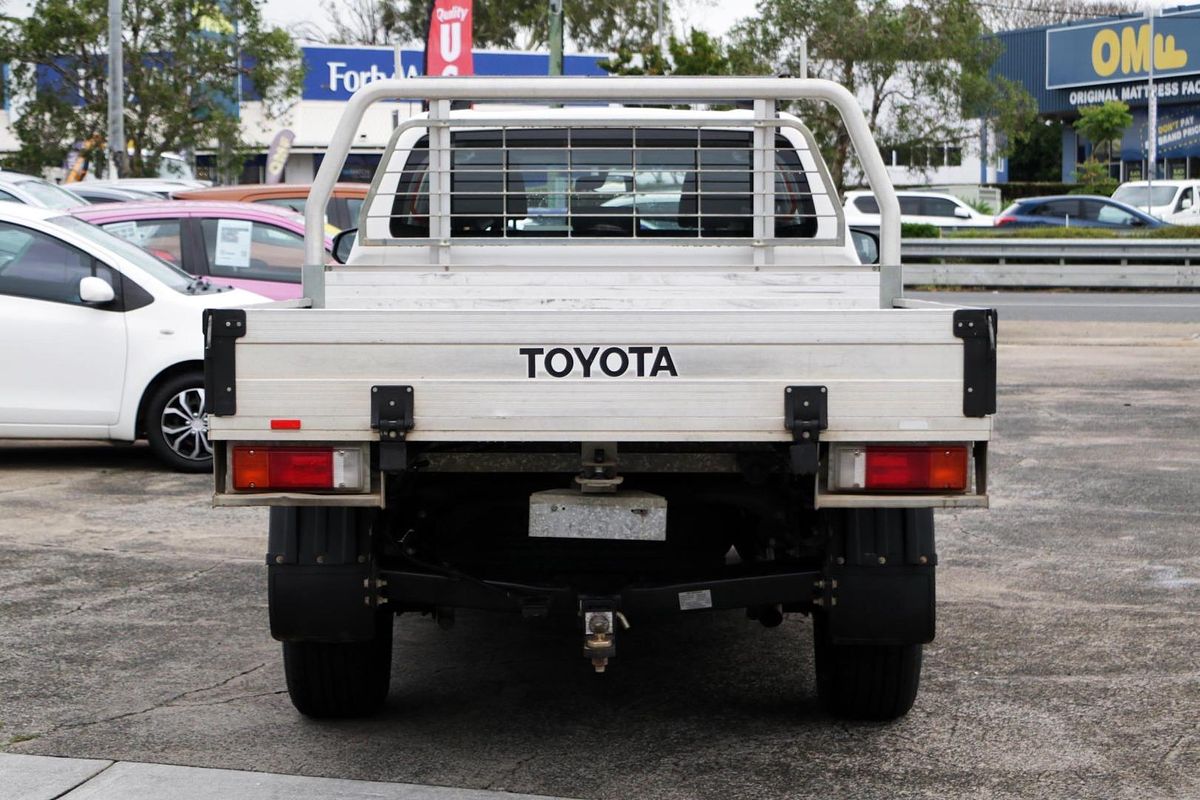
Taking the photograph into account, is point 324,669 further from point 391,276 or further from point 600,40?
point 600,40

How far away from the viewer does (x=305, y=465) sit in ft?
15.0

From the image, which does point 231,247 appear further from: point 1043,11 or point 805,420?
point 1043,11

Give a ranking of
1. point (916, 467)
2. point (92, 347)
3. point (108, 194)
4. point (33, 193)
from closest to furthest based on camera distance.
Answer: point (916, 467)
point (92, 347)
point (33, 193)
point (108, 194)

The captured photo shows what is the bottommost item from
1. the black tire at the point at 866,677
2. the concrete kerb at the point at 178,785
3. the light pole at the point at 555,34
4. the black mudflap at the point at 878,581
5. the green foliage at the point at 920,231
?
the concrete kerb at the point at 178,785

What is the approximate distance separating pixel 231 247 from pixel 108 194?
11449 millimetres

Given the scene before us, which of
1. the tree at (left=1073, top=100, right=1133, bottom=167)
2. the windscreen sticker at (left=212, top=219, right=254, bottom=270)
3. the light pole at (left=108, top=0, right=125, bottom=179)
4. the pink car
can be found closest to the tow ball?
the pink car

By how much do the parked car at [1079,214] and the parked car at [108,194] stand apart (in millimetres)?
16663

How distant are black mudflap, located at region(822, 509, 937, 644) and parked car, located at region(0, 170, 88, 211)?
13.2 m

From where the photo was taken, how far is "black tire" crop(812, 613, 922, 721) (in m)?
5.04

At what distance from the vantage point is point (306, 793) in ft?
14.9

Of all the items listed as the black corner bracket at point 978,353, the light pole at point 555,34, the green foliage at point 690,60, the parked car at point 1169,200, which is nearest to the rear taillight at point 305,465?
the black corner bracket at point 978,353

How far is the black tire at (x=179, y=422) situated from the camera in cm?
987

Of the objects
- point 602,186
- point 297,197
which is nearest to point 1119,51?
point 297,197

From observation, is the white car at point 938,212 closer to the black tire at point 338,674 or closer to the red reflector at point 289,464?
the black tire at point 338,674
